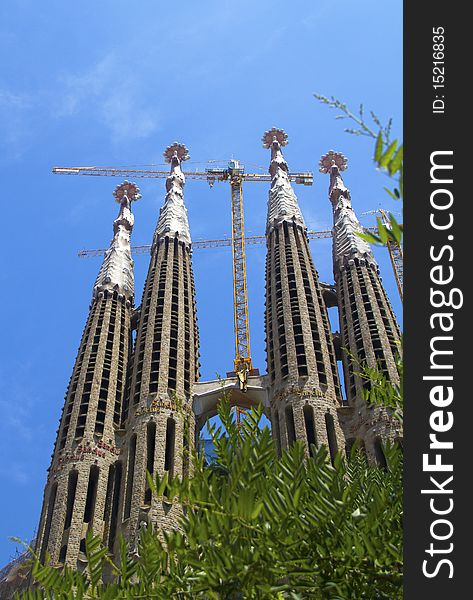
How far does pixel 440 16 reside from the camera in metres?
7.12

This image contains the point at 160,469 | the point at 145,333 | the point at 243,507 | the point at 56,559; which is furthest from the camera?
the point at 145,333

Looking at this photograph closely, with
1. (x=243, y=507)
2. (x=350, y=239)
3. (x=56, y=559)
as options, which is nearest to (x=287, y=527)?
(x=243, y=507)

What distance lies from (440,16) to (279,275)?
133ft

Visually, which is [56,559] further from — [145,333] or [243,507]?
[243,507]

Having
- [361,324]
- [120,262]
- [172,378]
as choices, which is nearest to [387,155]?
[172,378]

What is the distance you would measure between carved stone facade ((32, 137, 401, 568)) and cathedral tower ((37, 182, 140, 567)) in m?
0.06

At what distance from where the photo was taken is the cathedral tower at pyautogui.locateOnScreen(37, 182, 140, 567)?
3484 centimetres

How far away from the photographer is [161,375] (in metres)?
41.0

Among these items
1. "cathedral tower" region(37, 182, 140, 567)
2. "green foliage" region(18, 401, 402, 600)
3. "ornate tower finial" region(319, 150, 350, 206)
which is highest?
"ornate tower finial" region(319, 150, 350, 206)

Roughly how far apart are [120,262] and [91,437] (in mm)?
16191

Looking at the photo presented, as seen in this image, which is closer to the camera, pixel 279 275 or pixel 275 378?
pixel 275 378

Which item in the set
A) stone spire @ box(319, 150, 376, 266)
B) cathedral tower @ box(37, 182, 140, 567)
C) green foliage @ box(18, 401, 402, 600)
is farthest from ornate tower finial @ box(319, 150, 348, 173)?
green foliage @ box(18, 401, 402, 600)

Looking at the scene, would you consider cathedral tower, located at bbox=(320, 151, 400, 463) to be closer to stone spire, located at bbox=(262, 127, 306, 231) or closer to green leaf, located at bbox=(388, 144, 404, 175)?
stone spire, located at bbox=(262, 127, 306, 231)

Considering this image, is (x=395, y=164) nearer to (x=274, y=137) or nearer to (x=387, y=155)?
(x=387, y=155)
